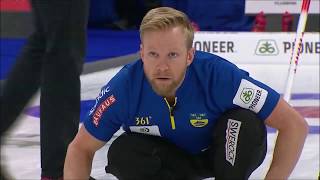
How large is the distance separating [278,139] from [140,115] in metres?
0.31

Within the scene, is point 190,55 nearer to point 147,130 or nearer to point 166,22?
point 166,22

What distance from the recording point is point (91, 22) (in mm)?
4602

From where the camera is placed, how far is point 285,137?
143 centimetres

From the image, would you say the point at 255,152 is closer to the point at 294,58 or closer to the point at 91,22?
the point at 294,58

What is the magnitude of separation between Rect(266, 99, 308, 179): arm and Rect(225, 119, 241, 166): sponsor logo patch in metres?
0.08

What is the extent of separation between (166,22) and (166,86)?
0.44 feet

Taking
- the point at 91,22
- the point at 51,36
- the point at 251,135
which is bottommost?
the point at 91,22

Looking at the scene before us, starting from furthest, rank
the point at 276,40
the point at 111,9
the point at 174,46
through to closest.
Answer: the point at 111,9 < the point at 276,40 < the point at 174,46

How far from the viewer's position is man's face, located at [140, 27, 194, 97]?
1344mm

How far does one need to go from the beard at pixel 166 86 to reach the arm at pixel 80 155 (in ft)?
0.58

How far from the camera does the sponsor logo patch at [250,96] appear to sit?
55.8 inches

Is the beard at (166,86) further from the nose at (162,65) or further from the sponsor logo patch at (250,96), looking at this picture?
the sponsor logo patch at (250,96)

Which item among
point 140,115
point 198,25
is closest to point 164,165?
point 140,115

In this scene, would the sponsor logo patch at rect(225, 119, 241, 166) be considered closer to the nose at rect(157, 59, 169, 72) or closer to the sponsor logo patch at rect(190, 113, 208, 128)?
the sponsor logo patch at rect(190, 113, 208, 128)
